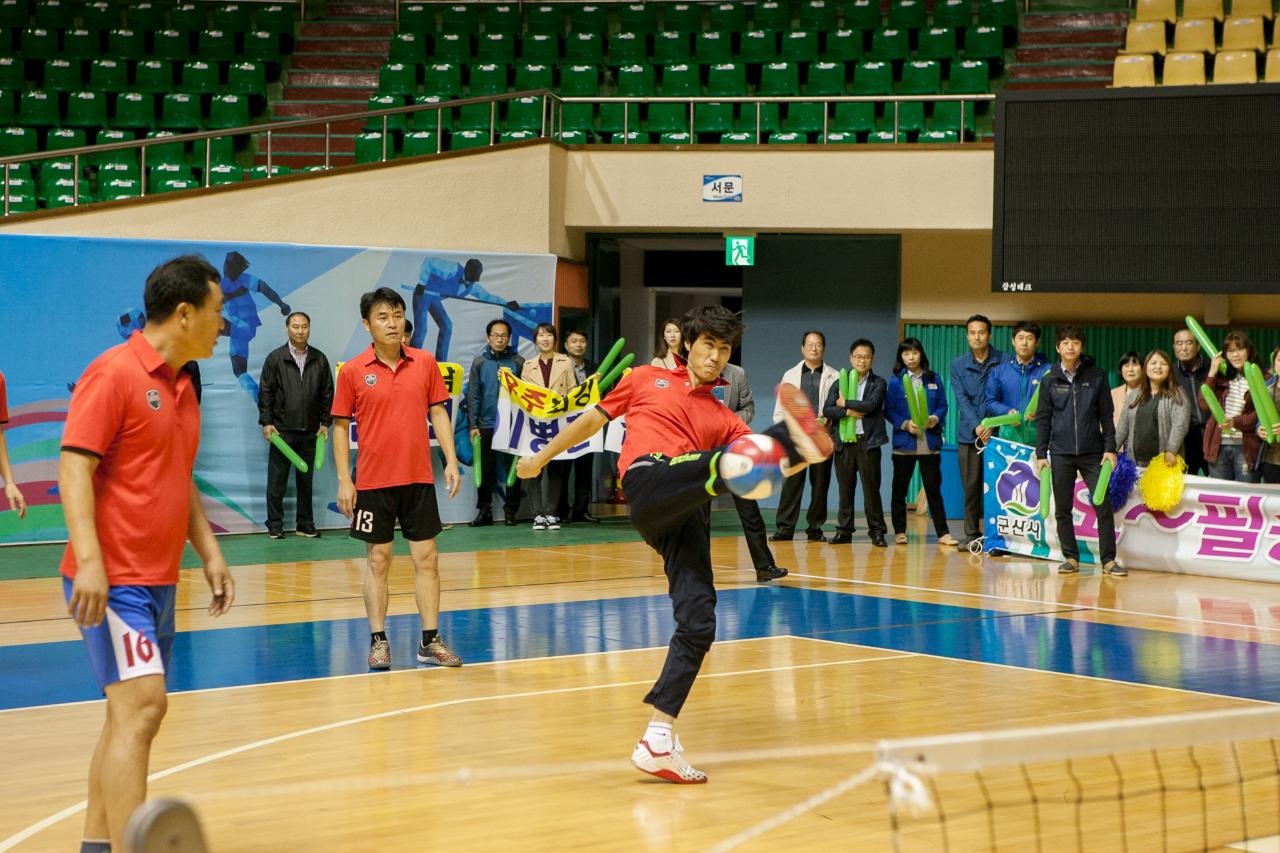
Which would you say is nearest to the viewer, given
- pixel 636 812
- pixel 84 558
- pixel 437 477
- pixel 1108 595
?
pixel 84 558

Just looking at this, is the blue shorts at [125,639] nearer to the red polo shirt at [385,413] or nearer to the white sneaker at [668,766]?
the white sneaker at [668,766]

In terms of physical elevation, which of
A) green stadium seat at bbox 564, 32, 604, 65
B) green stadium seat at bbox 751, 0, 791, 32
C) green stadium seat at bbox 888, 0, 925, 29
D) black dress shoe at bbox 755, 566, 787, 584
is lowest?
black dress shoe at bbox 755, 566, 787, 584

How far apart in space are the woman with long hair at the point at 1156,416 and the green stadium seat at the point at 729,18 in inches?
381

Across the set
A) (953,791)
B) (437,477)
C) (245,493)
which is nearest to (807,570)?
(437,477)

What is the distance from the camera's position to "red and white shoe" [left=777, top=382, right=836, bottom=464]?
534 cm

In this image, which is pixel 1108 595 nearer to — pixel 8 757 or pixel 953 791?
pixel 953 791

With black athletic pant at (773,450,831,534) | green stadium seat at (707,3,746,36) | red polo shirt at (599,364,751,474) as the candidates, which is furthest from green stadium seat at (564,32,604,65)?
red polo shirt at (599,364,751,474)

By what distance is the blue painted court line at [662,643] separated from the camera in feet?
26.9

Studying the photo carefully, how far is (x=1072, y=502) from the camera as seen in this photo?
42.7ft

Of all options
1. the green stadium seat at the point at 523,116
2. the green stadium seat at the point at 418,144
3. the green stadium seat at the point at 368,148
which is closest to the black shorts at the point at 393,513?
the green stadium seat at the point at 368,148

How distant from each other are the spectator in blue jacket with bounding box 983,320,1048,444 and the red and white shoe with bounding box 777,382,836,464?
30.4ft

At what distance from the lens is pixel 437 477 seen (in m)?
15.8

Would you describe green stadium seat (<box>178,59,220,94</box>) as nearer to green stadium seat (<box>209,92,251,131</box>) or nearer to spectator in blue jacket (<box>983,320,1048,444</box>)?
green stadium seat (<box>209,92,251,131</box>)

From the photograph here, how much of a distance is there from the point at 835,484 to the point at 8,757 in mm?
13758
